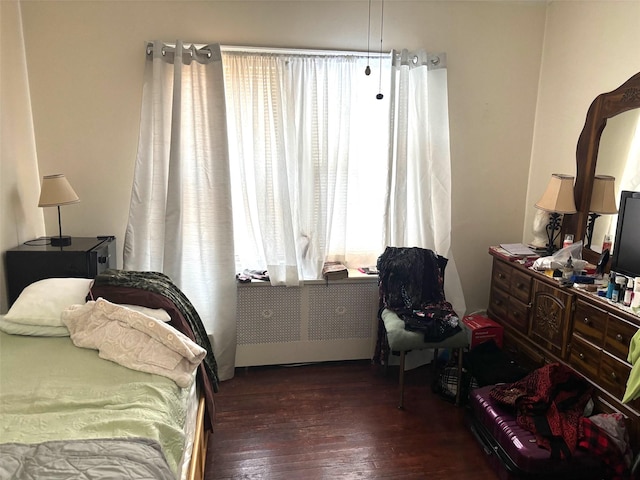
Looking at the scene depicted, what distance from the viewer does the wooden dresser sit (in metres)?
2.10

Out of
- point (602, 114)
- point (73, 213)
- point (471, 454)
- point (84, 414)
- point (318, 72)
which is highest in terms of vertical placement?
point (318, 72)

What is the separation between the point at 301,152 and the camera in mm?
3025

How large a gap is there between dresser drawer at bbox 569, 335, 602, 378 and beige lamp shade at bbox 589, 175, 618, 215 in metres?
0.80

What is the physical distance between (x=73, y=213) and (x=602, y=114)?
3422 mm

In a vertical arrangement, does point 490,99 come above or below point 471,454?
above

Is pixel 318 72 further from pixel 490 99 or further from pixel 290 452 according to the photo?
pixel 290 452

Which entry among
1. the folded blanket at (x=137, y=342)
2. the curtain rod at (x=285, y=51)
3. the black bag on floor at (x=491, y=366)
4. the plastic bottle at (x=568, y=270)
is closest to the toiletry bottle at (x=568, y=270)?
the plastic bottle at (x=568, y=270)

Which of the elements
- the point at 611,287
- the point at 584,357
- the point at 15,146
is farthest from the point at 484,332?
the point at 15,146

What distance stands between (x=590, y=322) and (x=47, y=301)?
2698 mm

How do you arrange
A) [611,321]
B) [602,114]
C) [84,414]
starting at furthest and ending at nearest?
1. [602,114]
2. [611,321]
3. [84,414]

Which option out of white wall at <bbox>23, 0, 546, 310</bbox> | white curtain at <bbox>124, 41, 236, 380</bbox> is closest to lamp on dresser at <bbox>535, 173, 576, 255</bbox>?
white wall at <bbox>23, 0, 546, 310</bbox>

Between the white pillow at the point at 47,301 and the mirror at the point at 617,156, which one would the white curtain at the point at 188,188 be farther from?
the mirror at the point at 617,156

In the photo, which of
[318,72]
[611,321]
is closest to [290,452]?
[611,321]

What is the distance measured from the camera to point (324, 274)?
3.13 m
